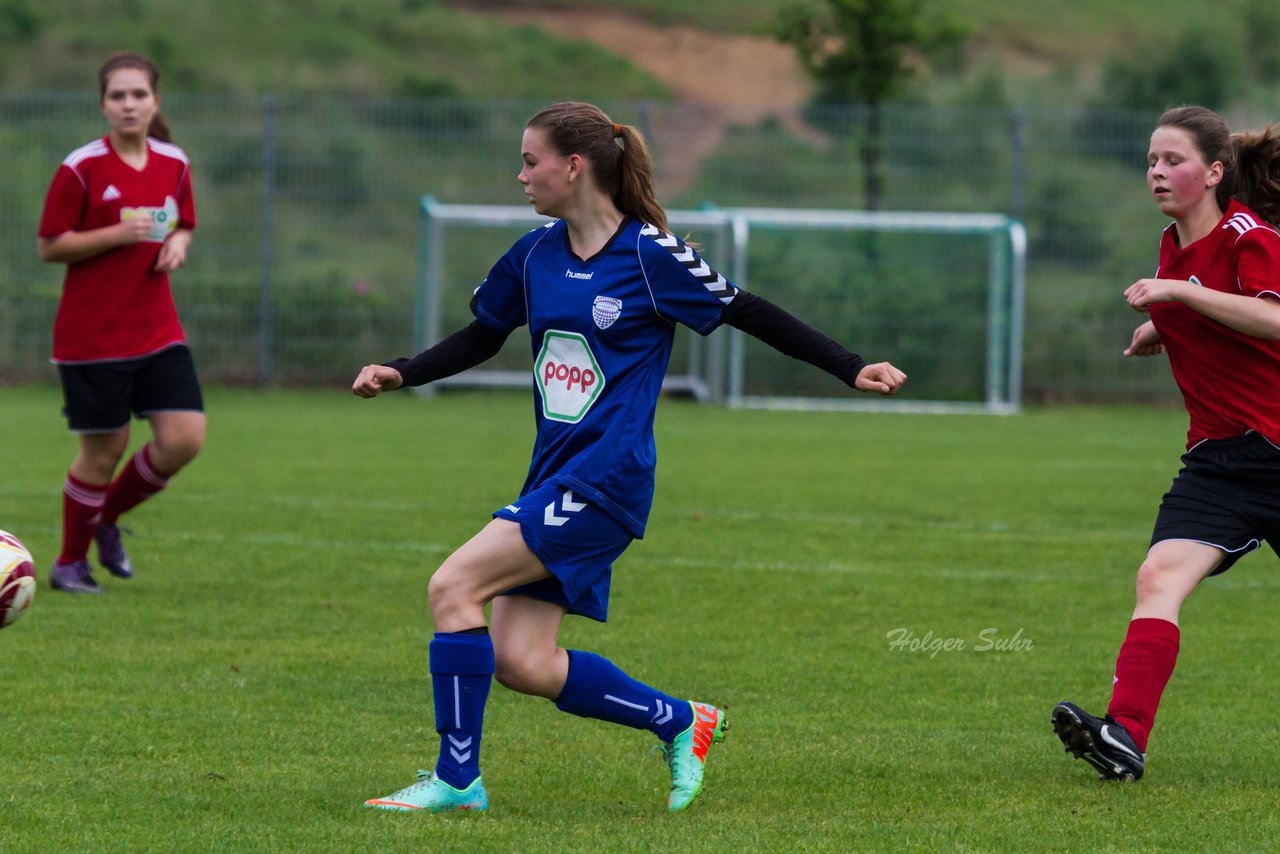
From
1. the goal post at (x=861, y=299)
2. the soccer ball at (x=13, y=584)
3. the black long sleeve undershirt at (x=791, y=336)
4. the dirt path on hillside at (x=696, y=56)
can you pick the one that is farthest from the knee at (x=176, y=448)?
the dirt path on hillside at (x=696, y=56)

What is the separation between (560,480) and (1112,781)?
1.67 metres

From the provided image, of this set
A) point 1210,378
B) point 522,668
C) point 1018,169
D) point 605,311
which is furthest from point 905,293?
point 522,668

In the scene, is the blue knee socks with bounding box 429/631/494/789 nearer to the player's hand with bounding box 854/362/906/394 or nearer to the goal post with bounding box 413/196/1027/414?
the player's hand with bounding box 854/362/906/394

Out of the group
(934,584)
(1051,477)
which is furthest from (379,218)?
(934,584)

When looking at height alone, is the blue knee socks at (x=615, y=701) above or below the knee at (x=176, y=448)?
above

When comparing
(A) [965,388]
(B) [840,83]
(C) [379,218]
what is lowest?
(A) [965,388]

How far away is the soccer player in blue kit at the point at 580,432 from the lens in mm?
4270

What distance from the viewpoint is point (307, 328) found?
1831 cm

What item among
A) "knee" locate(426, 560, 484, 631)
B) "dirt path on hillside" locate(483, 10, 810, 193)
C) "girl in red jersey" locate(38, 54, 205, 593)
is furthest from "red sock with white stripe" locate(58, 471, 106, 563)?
"dirt path on hillside" locate(483, 10, 810, 193)

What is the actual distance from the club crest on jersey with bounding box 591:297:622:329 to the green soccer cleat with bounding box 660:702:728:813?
1.02 m

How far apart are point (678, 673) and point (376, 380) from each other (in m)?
1.94

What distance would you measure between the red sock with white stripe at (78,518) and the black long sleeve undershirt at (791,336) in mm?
3936

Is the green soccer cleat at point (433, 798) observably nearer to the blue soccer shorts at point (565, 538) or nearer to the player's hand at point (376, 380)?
the blue soccer shorts at point (565, 538)

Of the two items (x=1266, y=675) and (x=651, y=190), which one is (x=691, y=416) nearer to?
(x=1266, y=675)
